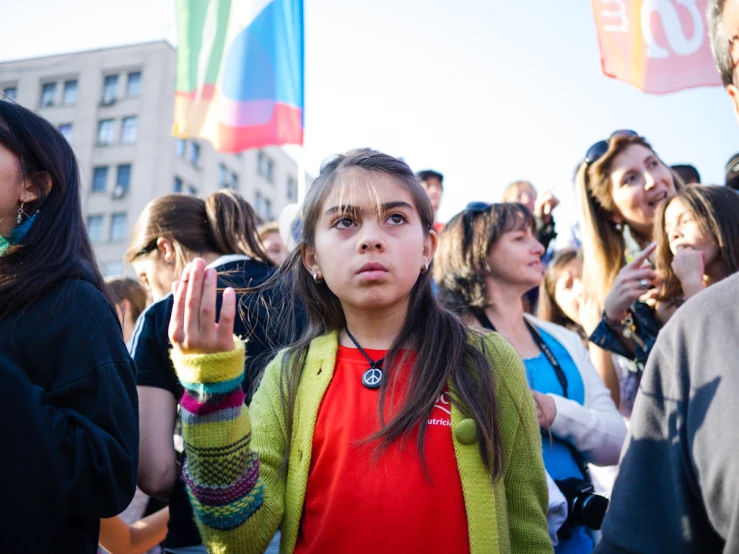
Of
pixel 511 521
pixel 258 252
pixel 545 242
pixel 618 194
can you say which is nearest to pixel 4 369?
pixel 511 521

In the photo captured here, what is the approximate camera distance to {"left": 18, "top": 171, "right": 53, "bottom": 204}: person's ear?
196cm

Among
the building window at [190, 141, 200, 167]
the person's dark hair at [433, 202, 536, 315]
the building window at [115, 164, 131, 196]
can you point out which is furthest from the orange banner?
the building window at [190, 141, 200, 167]

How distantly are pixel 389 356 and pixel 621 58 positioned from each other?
411cm

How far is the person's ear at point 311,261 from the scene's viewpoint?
2193 mm

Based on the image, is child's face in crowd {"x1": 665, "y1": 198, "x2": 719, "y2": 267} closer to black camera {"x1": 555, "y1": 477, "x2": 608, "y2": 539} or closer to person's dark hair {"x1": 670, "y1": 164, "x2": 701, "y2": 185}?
black camera {"x1": 555, "y1": 477, "x2": 608, "y2": 539}

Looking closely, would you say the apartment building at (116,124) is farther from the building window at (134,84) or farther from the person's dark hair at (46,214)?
the person's dark hair at (46,214)

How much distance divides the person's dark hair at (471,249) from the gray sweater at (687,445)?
1.84 meters

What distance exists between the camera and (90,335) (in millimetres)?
1717

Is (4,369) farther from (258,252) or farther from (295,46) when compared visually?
(295,46)

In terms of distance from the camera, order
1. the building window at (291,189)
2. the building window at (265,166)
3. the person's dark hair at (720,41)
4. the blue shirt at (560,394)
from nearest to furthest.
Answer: the person's dark hair at (720,41)
the blue shirt at (560,394)
the building window at (265,166)
the building window at (291,189)

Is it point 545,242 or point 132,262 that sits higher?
point 545,242

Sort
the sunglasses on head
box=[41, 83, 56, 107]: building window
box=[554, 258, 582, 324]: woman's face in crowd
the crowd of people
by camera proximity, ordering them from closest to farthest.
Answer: the crowd of people, the sunglasses on head, box=[554, 258, 582, 324]: woman's face in crowd, box=[41, 83, 56, 107]: building window

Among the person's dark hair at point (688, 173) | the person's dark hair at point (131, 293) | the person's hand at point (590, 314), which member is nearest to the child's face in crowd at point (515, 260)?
the person's hand at point (590, 314)

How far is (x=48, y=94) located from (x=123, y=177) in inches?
287
